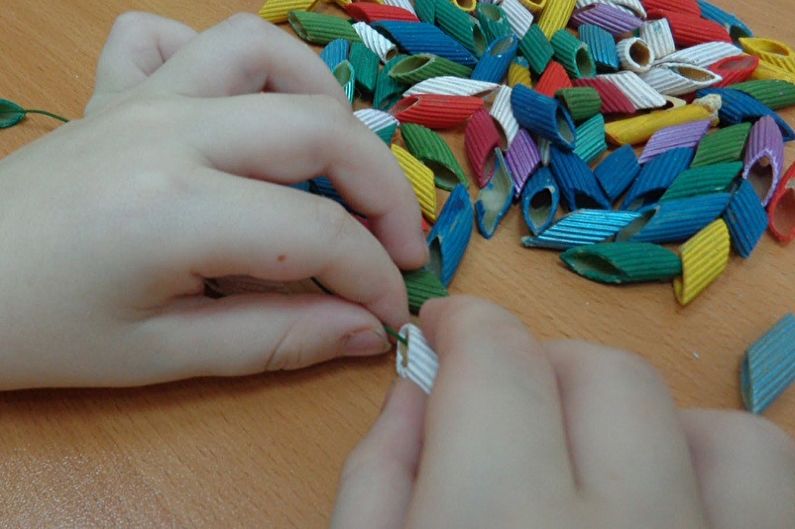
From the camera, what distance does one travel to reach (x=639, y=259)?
20.9 inches

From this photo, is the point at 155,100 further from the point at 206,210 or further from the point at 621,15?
the point at 621,15

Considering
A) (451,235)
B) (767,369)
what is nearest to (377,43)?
(451,235)

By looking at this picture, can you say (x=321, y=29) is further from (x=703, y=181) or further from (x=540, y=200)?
(x=703, y=181)

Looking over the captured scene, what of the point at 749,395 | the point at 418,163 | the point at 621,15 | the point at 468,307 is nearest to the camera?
the point at 468,307

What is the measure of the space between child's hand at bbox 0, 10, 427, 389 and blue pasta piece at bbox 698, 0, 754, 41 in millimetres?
510

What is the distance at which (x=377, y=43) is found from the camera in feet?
2.27

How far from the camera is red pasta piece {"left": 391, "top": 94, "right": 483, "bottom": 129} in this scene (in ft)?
2.03

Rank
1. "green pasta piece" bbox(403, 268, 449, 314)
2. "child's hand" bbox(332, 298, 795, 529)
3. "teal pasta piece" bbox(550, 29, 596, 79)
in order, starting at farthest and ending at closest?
"teal pasta piece" bbox(550, 29, 596, 79)
"green pasta piece" bbox(403, 268, 449, 314)
"child's hand" bbox(332, 298, 795, 529)

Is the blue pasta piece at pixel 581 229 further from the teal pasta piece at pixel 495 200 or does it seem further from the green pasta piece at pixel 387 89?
the green pasta piece at pixel 387 89

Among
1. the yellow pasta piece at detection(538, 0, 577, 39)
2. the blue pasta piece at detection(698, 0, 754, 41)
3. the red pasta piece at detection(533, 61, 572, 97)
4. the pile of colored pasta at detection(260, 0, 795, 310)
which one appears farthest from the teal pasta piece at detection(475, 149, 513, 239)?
the blue pasta piece at detection(698, 0, 754, 41)

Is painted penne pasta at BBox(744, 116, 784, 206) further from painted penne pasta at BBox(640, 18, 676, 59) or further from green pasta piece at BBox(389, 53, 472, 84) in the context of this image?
green pasta piece at BBox(389, 53, 472, 84)

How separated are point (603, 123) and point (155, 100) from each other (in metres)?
0.42

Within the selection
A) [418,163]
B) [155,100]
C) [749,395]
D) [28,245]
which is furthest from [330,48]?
[749,395]

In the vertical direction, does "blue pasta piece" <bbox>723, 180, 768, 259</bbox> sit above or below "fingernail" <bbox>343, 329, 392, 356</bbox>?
above
